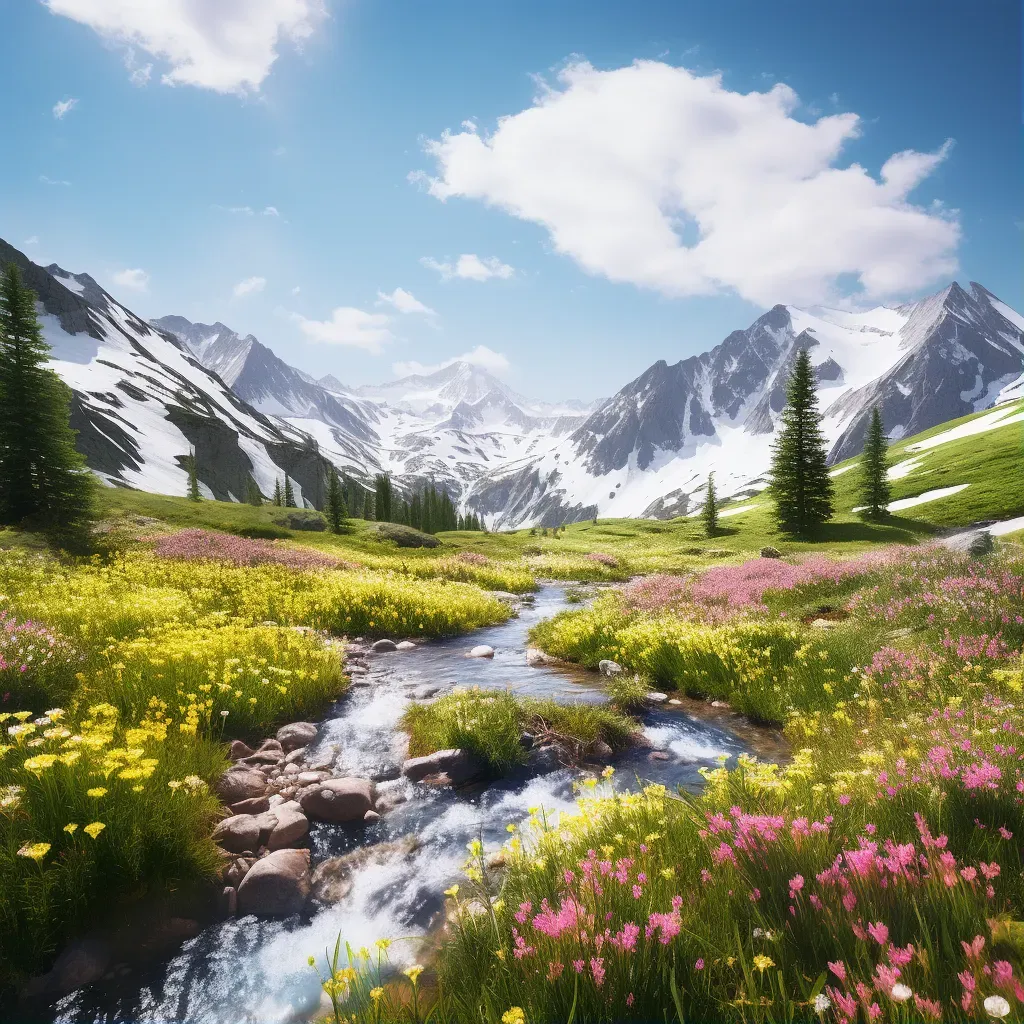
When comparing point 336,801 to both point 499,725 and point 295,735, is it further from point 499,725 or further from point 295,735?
point 499,725

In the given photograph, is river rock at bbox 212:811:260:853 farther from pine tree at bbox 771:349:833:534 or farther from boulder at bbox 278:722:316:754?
pine tree at bbox 771:349:833:534

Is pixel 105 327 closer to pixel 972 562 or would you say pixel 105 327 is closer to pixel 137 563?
pixel 137 563

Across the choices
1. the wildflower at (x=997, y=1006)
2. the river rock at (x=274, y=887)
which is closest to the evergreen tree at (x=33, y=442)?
the river rock at (x=274, y=887)

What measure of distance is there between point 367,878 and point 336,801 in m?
1.21

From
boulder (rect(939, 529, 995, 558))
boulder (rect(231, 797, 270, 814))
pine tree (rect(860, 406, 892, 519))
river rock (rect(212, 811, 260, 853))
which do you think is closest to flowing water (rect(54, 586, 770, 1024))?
river rock (rect(212, 811, 260, 853))

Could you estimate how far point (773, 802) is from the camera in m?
4.13

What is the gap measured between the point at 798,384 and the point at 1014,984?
197 ft

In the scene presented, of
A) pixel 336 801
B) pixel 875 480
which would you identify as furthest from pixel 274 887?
pixel 875 480

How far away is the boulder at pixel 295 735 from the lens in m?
7.92

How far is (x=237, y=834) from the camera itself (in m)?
5.28

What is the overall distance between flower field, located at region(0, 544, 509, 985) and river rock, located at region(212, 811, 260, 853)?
153mm

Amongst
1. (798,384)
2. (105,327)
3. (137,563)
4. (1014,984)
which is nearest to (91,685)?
(1014,984)

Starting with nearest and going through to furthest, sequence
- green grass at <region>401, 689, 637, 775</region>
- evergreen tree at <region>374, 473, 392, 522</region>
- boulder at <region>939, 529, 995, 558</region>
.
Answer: green grass at <region>401, 689, 637, 775</region>, boulder at <region>939, 529, 995, 558</region>, evergreen tree at <region>374, 473, 392, 522</region>

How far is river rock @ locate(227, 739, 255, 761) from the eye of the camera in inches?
281
